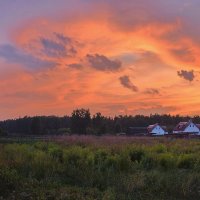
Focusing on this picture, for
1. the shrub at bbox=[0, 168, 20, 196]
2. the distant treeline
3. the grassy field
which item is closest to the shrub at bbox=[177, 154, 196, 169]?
the grassy field

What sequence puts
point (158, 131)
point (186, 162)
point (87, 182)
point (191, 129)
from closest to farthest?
point (87, 182) → point (186, 162) → point (191, 129) → point (158, 131)

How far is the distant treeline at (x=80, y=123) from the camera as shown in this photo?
10439cm

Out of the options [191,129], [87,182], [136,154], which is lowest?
[87,182]

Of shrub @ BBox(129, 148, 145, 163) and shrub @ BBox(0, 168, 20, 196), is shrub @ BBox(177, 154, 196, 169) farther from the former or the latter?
shrub @ BBox(0, 168, 20, 196)

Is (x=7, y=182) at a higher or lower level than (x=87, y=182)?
higher

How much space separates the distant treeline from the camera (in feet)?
342

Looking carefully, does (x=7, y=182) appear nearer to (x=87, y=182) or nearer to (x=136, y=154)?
(x=87, y=182)

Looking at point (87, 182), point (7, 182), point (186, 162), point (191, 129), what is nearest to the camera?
point (7, 182)

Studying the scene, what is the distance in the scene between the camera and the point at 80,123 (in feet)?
348

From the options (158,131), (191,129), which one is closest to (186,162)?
(191,129)

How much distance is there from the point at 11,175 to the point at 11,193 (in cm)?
109

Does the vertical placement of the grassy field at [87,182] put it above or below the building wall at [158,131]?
below

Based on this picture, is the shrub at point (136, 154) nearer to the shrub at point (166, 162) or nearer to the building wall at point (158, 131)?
the shrub at point (166, 162)

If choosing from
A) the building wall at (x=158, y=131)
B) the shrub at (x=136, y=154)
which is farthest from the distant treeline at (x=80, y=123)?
the shrub at (x=136, y=154)
